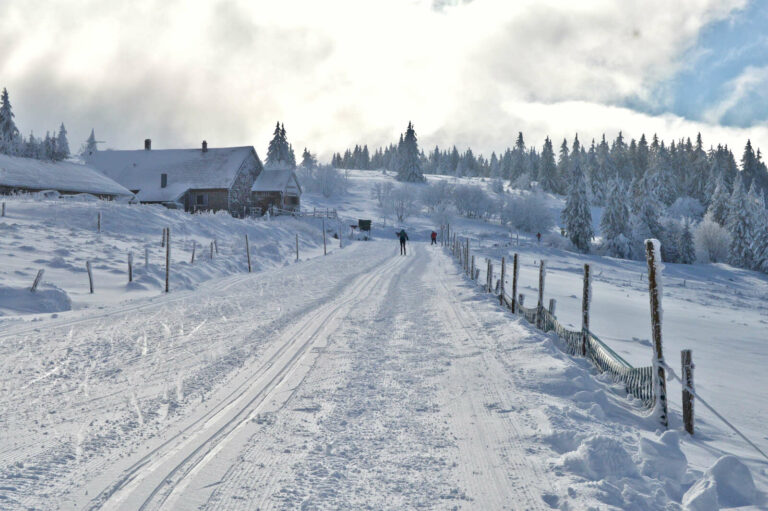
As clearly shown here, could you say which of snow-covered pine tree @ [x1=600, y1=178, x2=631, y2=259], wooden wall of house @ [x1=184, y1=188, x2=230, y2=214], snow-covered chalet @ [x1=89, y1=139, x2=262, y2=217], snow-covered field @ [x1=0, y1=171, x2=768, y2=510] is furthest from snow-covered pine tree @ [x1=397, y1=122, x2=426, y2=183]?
snow-covered field @ [x1=0, y1=171, x2=768, y2=510]

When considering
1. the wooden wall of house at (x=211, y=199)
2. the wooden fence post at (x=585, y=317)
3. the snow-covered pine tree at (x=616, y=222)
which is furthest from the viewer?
the snow-covered pine tree at (x=616, y=222)

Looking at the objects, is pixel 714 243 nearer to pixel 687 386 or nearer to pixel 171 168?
pixel 171 168

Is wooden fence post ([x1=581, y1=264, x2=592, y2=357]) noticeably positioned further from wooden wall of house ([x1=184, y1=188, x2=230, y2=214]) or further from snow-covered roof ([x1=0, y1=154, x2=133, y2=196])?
wooden wall of house ([x1=184, y1=188, x2=230, y2=214])

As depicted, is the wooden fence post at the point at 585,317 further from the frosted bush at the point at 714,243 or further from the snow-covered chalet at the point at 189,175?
the frosted bush at the point at 714,243

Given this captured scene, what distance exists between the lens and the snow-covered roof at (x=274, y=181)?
52812 millimetres

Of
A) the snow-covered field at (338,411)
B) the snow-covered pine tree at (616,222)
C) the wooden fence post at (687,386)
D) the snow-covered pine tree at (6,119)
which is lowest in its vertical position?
the snow-covered field at (338,411)

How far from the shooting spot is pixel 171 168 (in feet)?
163

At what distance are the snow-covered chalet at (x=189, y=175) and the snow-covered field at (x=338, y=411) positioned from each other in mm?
36186

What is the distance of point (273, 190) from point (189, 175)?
28.6 feet

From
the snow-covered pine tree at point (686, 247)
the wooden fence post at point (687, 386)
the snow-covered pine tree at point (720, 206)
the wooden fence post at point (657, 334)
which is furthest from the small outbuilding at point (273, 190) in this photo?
the snow-covered pine tree at point (720, 206)

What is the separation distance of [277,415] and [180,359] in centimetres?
283

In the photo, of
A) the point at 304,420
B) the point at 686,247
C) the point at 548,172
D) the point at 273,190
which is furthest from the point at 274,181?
the point at 548,172

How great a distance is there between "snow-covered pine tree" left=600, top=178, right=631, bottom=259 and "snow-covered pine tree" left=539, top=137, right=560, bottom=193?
59.8 m

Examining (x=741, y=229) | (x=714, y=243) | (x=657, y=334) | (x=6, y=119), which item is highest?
(x=6, y=119)
